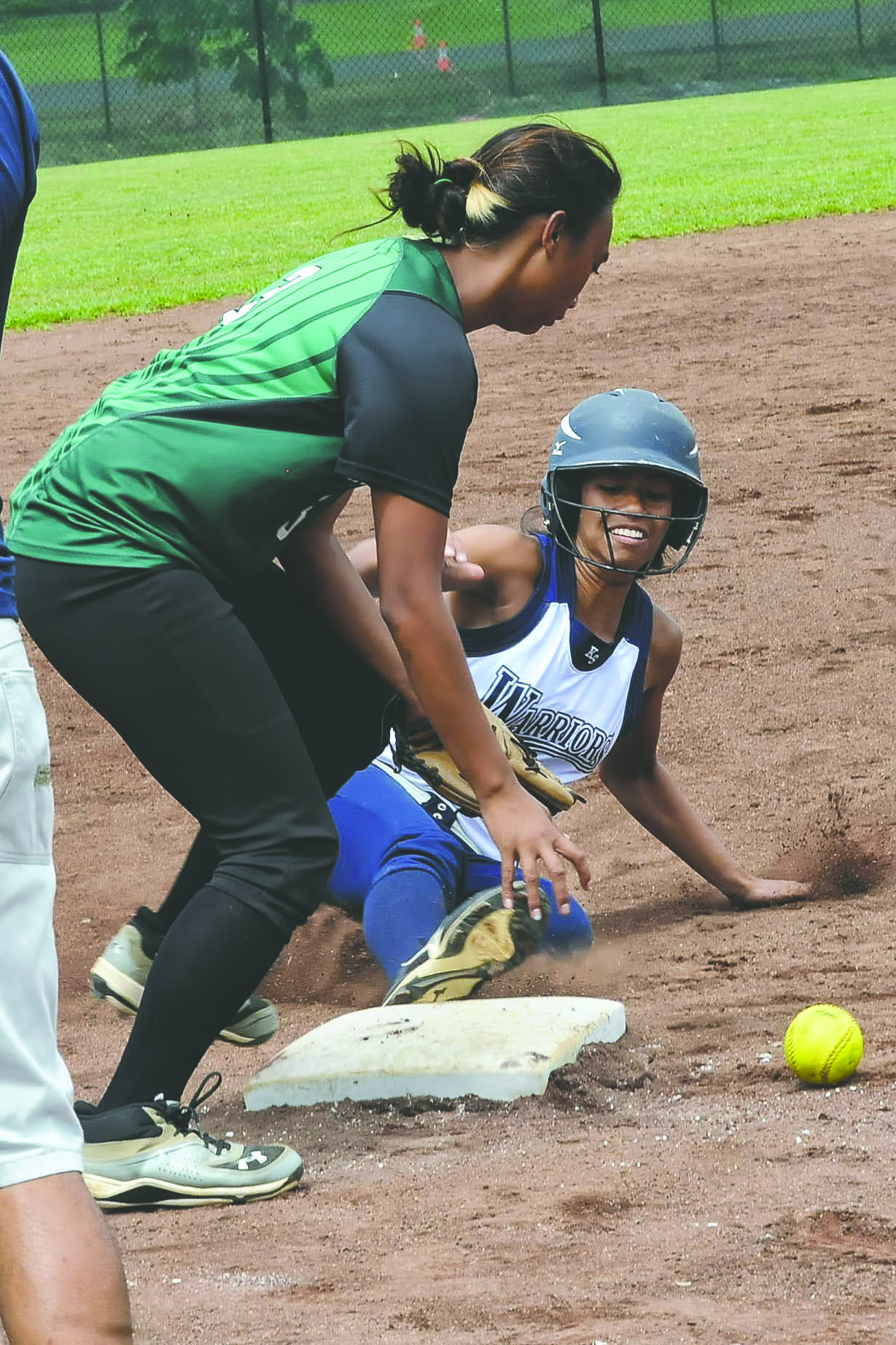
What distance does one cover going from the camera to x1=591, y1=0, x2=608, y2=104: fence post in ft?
89.6

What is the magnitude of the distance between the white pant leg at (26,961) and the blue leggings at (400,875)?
1818 millimetres

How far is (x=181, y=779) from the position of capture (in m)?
2.53

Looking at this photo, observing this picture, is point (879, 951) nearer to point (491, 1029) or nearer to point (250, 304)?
point (491, 1029)

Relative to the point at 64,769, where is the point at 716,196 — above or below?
above

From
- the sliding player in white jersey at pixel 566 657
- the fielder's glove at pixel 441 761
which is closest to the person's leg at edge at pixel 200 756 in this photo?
the fielder's glove at pixel 441 761

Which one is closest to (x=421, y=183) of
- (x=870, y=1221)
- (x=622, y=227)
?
(x=870, y=1221)

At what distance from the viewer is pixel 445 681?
2.47m

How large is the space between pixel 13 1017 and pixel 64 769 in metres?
3.86

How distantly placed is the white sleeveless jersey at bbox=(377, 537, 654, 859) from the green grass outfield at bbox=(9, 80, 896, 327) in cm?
600

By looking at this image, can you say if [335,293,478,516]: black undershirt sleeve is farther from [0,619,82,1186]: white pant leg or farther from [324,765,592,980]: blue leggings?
[324,765,592,980]: blue leggings

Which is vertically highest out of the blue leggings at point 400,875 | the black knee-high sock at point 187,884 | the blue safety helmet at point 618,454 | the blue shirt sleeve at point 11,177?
the blue shirt sleeve at point 11,177

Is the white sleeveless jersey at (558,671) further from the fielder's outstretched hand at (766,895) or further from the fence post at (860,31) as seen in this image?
the fence post at (860,31)

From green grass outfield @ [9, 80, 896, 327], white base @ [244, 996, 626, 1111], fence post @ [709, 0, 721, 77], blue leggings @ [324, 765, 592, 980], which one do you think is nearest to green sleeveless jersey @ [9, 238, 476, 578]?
white base @ [244, 996, 626, 1111]

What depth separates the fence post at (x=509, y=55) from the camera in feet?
93.7
